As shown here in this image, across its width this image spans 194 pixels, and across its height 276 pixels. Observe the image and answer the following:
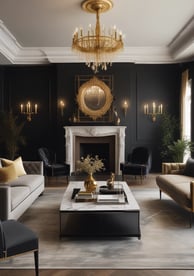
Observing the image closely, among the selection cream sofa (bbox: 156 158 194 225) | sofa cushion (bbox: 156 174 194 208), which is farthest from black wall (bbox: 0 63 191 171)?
sofa cushion (bbox: 156 174 194 208)

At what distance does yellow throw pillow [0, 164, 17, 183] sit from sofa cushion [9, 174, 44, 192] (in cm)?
9

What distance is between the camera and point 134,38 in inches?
260

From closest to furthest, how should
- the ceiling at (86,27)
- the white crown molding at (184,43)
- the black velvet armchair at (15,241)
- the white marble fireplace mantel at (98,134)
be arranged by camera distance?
the black velvet armchair at (15,241), the ceiling at (86,27), the white crown molding at (184,43), the white marble fireplace mantel at (98,134)

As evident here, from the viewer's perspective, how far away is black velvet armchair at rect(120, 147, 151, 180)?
266 inches

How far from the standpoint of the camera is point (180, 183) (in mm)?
4555

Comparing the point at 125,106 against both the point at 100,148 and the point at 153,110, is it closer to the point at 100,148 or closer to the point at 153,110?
the point at 153,110

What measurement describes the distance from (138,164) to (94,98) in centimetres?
200

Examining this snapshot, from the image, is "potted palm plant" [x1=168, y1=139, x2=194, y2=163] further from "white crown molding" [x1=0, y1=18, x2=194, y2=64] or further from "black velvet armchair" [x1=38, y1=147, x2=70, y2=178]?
"black velvet armchair" [x1=38, y1=147, x2=70, y2=178]

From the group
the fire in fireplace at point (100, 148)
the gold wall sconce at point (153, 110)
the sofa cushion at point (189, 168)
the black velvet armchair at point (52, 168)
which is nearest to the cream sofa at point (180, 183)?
the sofa cushion at point (189, 168)

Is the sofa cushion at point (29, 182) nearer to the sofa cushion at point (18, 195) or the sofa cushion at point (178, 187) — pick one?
the sofa cushion at point (18, 195)

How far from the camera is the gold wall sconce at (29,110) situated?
7.99m

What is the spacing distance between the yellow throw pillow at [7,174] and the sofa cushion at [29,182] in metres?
0.09

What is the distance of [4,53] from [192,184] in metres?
5.02

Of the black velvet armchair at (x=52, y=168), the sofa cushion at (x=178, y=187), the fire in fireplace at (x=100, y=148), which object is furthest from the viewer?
the fire in fireplace at (x=100, y=148)
